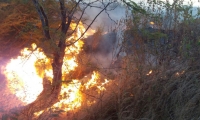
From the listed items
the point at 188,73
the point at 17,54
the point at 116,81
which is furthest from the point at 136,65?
the point at 17,54

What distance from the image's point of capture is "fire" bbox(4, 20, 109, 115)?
4816 millimetres

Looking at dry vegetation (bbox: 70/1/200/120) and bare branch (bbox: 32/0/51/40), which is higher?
bare branch (bbox: 32/0/51/40)

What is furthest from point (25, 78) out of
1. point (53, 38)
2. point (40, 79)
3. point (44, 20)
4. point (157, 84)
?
point (157, 84)

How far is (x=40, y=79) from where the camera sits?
5.59 metres

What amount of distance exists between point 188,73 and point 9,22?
3.82m

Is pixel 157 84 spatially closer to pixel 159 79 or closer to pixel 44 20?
pixel 159 79

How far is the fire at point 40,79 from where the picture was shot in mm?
4816

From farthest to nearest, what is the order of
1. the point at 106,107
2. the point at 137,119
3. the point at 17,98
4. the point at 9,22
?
the point at 9,22 → the point at 17,98 → the point at 106,107 → the point at 137,119

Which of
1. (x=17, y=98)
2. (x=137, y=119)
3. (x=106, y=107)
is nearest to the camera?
(x=137, y=119)

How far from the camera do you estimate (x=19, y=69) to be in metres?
5.57

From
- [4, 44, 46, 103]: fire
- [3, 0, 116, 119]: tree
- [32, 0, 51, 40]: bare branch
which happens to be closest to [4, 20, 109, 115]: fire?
[4, 44, 46, 103]: fire

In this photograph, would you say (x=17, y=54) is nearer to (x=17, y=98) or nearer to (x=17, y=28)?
(x=17, y=28)

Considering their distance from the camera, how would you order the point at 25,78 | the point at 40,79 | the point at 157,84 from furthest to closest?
the point at 40,79 → the point at 25,78 → the point at 157,84

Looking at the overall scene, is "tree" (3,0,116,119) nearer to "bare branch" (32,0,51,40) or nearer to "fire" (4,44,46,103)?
"bare branch" (32,0,51,40)
